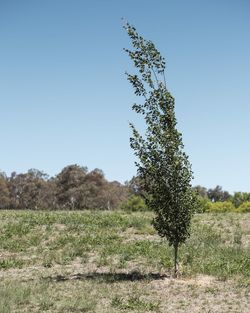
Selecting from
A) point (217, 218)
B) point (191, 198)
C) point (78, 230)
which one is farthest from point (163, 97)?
point (217, 218)

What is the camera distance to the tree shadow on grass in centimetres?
1636

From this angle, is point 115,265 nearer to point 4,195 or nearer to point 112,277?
point 112,277

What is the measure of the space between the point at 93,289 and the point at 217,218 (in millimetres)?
15263

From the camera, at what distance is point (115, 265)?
18891 millimetres

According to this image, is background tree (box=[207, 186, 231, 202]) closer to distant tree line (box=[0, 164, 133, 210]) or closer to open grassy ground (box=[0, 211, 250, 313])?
distant tree line (box=[0, 164, 133, 210])

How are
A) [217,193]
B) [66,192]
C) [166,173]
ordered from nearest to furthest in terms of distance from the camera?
[166,173], [66,192], [217,193]

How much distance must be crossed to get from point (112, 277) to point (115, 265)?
7.44 ft

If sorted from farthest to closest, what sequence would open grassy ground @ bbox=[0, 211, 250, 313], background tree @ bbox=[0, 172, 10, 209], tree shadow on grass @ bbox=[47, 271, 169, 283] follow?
background tree @ bbox=[0, 172, 10, 209] < tree shadow on grass @ bbox=[47, 271, 169, 283] < open grassy ground @ bbox=[0, 211, 250, 313]

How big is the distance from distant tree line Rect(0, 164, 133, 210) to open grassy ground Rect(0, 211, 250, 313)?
51.8 m

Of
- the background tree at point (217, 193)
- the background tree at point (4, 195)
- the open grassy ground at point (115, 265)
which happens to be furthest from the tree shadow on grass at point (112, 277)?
the background tree at point (217, 193)

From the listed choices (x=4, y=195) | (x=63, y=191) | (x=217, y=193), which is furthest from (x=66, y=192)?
(x=217, y=193)

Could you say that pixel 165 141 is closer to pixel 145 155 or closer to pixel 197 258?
pixel 145 155

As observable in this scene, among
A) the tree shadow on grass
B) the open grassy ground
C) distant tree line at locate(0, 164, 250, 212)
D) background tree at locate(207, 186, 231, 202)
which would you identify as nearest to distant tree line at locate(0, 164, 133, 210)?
distant tree line at locate(0, 164, 250, 212)

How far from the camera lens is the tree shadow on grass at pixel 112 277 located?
53.7 feet
